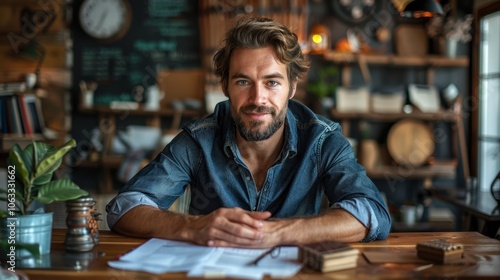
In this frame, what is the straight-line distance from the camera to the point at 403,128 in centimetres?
491

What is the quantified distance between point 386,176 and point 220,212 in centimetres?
350

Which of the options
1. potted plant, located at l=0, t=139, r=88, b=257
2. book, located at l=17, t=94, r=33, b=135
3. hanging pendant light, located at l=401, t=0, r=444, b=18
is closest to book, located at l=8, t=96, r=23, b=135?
book, located at l=17, t=94, r=33, b=135

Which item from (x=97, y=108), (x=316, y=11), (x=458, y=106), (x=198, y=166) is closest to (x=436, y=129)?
(x=458, y=106)

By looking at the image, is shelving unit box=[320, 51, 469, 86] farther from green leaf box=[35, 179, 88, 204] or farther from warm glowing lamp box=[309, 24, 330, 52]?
green leaf box=[35, 179, 88, 204]

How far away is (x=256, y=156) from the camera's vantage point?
2199mm

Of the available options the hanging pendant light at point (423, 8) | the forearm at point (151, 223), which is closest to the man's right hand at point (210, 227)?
the forearm at point (151, 223)

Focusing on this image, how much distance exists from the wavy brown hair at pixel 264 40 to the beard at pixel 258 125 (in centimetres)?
19

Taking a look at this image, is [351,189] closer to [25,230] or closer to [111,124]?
[25,230]

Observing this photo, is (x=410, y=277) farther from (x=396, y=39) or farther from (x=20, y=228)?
(x=396, y=39)

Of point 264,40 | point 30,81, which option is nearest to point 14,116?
point 30,81

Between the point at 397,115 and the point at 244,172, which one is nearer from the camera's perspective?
the point at 244,172

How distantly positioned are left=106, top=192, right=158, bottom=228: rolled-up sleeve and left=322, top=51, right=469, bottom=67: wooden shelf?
123 inches

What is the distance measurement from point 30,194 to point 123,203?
1.34ft

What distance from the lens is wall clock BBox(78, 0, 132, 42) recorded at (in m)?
4.85
